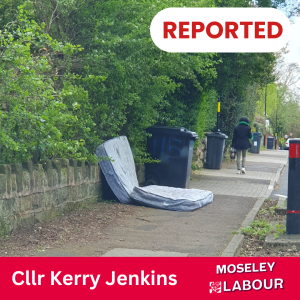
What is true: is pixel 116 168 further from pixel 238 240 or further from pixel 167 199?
pixel 238 240

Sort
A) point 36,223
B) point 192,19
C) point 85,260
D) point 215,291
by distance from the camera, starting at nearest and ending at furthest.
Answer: point 215,291, point 85,260, point 36,223, point 192,19

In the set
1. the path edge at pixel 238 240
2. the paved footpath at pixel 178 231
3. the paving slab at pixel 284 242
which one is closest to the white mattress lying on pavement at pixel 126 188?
the paved footpath at pixel 178 231

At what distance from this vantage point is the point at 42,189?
6.42 m

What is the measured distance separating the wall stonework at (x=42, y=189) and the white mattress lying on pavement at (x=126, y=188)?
267 mm

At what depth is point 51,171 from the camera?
666 cm

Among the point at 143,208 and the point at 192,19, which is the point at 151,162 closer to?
the point at 143,208

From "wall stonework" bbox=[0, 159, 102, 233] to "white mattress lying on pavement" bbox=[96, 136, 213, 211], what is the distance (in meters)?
0.27

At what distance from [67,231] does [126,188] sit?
225cm

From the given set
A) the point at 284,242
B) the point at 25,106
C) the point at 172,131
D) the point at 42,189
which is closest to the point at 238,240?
the point at 284,242

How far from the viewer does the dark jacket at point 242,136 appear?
15781 millimetres

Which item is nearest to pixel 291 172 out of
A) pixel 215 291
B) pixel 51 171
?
pixel 215 291

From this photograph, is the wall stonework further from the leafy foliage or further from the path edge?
the path edge

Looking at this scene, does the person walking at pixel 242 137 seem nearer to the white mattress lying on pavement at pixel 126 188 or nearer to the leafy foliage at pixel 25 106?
the white mattress lying on pavement at pixel 126 188

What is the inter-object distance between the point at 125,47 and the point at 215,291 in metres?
4.99
